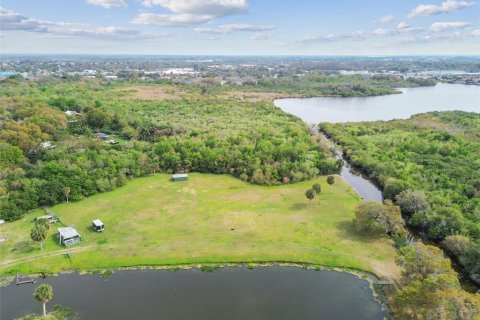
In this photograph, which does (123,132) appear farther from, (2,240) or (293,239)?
(293,239)

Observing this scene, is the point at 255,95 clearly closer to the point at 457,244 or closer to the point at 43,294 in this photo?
the point at 457,244

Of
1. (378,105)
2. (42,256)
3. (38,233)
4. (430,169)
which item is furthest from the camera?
(378,105)

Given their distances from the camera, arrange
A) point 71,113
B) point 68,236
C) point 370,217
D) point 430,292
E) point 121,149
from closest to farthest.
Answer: point 430,292 < point 68,236 < point 370,217 < point 121,149 < point 71,113

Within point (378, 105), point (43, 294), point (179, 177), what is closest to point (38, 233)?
point (43, 294)

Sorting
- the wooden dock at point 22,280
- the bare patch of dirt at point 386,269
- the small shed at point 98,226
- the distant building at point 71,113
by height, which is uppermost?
the distant building at point 71,113

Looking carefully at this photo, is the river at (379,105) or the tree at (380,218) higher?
the river at (379,105)

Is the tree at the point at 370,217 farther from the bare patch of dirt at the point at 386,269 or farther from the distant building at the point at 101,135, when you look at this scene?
the distant building at the point at 101,135

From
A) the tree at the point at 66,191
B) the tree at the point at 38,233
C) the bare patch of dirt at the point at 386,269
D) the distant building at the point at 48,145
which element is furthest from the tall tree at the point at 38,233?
the bare patch of dirt at the point at 386,269
